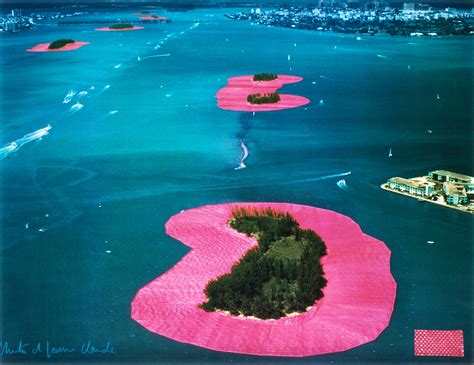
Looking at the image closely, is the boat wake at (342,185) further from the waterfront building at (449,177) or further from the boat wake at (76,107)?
the boat wake at (76,107)

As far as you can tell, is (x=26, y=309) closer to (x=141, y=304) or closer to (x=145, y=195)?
(x=141, y=304)

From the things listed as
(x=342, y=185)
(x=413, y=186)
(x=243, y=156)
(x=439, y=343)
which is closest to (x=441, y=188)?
(x=413, y=186)

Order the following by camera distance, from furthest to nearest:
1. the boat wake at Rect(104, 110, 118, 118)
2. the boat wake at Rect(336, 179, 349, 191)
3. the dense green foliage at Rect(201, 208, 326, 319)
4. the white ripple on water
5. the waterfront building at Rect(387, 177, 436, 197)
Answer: the white ripple on water, the boat wake at Rect(104, 110, 118, 118), the boat wake at Rect(336, 179, 349, 191), the waterfront building at Rect(387, 177, 436, 197), the dense green foliage at Rect(201, 208, 326, 319)

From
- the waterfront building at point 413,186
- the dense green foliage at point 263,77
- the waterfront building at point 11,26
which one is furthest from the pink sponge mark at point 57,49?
the waterfront building at point 413,186

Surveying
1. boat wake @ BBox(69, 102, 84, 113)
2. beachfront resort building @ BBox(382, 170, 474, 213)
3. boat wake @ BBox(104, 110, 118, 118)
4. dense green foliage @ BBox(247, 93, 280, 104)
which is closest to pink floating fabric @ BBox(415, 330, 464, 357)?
beachfront resort building @ BBox(382, 170, 474, 213)

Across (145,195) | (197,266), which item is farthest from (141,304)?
(145,195)

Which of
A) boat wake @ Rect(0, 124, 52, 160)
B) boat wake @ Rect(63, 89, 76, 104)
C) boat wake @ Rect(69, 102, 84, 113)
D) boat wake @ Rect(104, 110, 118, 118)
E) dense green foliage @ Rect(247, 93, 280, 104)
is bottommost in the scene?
boat wake @ Rect(63, 89, 76, 104)

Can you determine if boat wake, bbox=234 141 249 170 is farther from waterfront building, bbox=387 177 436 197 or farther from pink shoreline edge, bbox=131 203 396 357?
pink shoreline edge, bbox=131 203 396 357
